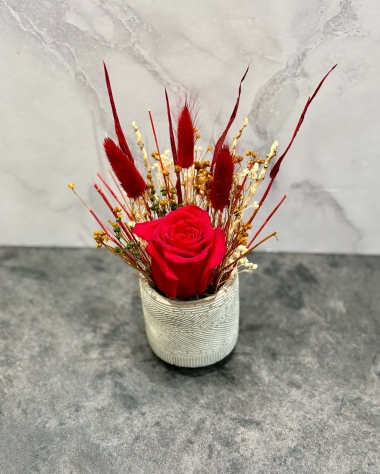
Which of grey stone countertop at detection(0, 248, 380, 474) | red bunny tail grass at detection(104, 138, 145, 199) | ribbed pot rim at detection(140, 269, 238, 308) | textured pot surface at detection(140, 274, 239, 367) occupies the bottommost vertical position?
grey stone countertop at detection(0, 248, 380, 474)

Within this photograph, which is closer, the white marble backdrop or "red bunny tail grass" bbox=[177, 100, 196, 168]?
"red bunny tail grass" bbox=[177, 100, 196, 168]

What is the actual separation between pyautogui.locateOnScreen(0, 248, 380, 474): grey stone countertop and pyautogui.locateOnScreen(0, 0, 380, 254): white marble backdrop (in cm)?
13

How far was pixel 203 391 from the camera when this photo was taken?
766 mm

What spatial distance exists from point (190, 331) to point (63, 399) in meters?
0.21

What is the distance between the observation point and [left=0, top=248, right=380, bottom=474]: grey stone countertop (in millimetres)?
682

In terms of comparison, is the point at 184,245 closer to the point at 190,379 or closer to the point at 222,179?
the point at 222,179

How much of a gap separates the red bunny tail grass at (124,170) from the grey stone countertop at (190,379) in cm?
30

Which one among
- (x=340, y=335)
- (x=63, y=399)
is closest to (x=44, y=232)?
(x=63, y=399)

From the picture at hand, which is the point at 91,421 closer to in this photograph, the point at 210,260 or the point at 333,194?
the point at 210,260

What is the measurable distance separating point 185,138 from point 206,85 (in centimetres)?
21

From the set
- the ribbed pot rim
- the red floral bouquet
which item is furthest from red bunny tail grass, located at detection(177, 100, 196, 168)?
the ribbed pot rim

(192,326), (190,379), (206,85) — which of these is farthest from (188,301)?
(206,85)

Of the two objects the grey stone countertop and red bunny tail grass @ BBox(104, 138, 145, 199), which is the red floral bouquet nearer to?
red bunny tail grass @ BBox(104, 138, 145, 199)

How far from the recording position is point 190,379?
785 mm
